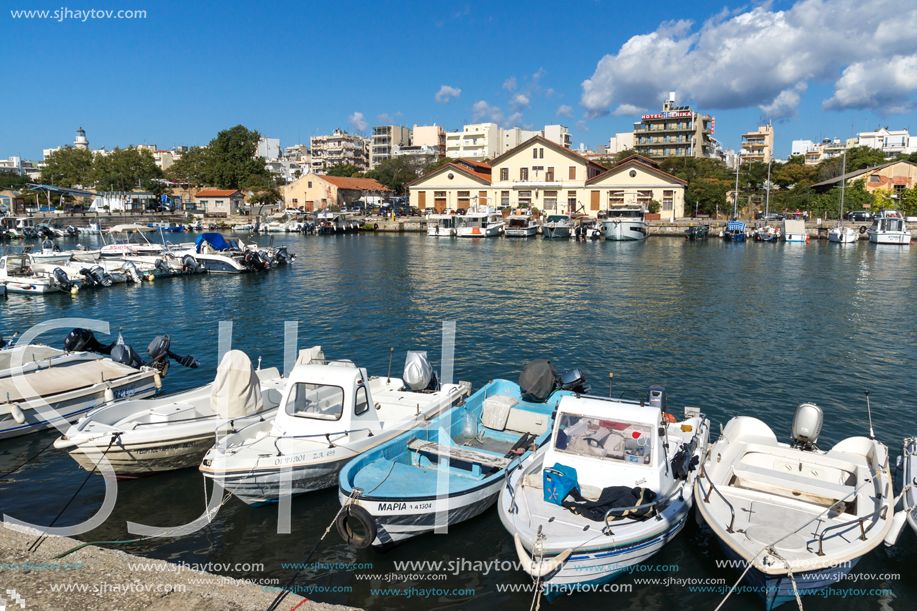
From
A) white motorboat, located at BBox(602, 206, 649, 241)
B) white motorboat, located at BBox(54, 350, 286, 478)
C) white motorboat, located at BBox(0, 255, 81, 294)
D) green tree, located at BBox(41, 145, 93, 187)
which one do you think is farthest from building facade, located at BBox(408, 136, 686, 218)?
green tree, located at BBox(41, 145, 93, 187)

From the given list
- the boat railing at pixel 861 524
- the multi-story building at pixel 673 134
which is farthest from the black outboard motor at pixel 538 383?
the multi-story building at pixel 673 134

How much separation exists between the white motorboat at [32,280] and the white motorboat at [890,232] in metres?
65.8

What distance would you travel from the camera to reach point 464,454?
8.91m

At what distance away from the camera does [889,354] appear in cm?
1827

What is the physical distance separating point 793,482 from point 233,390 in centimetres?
900

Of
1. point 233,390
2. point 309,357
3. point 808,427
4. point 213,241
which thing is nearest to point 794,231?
point 213,241

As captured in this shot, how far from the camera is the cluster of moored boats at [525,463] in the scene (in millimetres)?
6816

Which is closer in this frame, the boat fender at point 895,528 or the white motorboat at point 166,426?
the boat fender at point 895,528

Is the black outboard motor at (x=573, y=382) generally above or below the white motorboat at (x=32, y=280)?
below

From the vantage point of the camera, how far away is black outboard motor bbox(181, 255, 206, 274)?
121 feet

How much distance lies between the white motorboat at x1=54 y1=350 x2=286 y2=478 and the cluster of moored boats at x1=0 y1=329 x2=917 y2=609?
0.03 metres

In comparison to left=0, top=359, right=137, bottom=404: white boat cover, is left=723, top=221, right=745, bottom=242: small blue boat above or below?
above

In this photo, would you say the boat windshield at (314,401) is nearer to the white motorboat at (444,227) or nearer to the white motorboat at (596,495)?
the white motorboat at (596,495)

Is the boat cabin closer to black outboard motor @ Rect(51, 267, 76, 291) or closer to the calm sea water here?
the calm sea water
